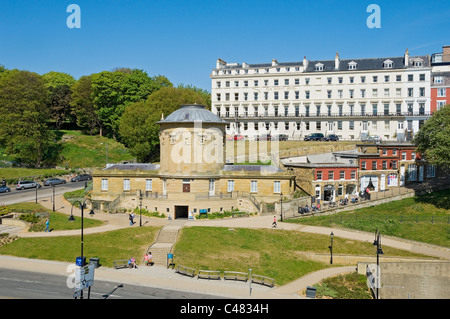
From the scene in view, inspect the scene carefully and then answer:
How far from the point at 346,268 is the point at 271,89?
5597cm

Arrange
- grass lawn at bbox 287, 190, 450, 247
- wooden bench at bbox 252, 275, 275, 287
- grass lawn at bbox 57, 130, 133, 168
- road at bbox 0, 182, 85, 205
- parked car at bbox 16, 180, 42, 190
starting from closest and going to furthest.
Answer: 1. wooden bench at bbox 252, 275, 275, 287
2. grass lawn at bbox 287, 190, 450, 247
3. road at bbox 0, 182, 85, 205
4. parked car at bbox 16, 180, 42, 190
5. grass lawn at bbox 57, 130, 133, 168

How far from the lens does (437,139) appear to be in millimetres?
51812

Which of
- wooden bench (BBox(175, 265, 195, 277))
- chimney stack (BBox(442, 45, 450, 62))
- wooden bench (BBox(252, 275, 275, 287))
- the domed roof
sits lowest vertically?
wooden bench (BBox(252, 275, 275, 287))

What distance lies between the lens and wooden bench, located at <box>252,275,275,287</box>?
32.1m

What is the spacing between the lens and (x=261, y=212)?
50.6 metres

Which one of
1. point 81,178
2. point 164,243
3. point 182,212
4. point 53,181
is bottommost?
point 164,243

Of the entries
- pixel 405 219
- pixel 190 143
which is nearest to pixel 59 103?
pixel 190 143

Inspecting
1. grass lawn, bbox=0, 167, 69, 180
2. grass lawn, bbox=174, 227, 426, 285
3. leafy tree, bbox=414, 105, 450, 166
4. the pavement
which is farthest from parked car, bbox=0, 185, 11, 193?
leafy tree, bbox=414, 105, 450, 166

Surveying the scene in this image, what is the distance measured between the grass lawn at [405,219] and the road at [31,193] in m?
37.2

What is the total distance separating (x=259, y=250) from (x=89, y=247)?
1640 cm

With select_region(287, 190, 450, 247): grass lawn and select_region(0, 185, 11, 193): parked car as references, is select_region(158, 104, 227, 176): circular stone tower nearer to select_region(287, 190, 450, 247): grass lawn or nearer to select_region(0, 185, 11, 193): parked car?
select_region(287, 190, 450, 247): grass lawn

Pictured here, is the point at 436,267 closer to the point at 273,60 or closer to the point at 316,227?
the point at 316,227

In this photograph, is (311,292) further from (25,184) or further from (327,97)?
(327,97)

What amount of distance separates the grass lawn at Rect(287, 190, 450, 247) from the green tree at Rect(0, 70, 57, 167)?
56.3 metres
